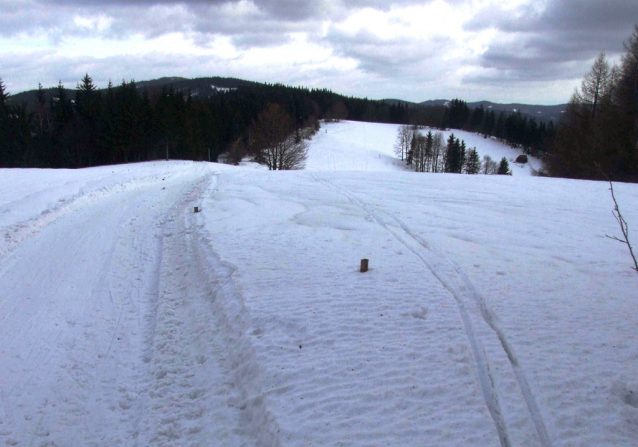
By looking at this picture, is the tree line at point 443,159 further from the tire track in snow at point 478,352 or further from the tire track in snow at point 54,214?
the tire track in snow at point 478,352

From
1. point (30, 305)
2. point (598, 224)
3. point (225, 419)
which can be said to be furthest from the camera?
point (598, 224)

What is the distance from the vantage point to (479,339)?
230 inches

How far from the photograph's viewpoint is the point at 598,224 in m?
14.4

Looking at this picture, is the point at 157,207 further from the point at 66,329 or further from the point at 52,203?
the point at 66,329

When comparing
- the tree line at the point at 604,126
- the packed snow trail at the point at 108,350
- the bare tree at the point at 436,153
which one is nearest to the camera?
the packed snow trail at the point at 108,350

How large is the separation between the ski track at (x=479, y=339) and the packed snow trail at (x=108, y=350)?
8.97 feet

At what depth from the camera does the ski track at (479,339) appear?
13.9ft

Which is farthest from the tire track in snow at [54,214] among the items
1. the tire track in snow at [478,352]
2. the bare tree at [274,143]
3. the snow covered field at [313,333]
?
the bare tree at [274,143]

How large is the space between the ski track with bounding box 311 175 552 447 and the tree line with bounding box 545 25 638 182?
24.0 metres

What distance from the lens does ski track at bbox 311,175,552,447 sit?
4246 millimetres

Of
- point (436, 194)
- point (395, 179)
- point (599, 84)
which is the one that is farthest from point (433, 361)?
point (599, 84)

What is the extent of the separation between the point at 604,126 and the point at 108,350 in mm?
37143

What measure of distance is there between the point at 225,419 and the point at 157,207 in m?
13.3

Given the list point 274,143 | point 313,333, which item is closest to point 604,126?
point 274,143
